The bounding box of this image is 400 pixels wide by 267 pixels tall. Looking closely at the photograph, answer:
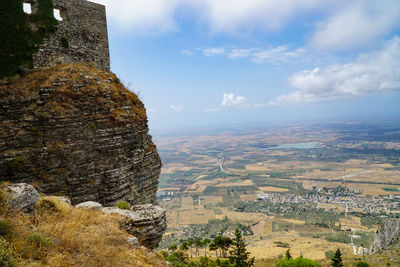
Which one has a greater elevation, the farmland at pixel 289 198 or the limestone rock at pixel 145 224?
the limestone rock at pixel 145 224

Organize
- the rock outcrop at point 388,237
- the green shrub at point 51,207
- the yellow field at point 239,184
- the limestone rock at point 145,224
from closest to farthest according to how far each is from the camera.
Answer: the green shrub at point 51,207 → the limestone rock at point 145,224 → the rock outcrop at point 388,237 → the yellow field at point 239,184

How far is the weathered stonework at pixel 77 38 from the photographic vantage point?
39.1ft

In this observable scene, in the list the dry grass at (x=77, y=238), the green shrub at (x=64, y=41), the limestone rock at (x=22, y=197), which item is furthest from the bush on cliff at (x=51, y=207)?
the green shrub at (x=64, y=41)

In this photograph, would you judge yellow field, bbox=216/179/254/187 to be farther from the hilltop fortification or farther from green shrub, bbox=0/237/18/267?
green shrub, bbox=0/237/18/267

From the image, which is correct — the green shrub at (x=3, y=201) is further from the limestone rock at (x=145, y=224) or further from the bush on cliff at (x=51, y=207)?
the limestone rock at (x=145, y=224)

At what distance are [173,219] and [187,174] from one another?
65.0 metres

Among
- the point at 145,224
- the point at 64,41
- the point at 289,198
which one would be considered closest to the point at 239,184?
the point at 289,198

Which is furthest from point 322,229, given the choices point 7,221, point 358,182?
point 7,221

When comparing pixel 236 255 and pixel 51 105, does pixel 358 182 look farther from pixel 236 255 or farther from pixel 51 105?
pixel 51 105

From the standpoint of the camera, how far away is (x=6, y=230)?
5.50m

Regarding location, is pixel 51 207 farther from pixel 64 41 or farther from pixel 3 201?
pixel 64 41

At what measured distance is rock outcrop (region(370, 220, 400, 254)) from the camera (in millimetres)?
36406

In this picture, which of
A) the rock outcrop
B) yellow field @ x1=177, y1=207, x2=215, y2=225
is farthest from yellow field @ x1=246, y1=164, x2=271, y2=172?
the rock outcrop

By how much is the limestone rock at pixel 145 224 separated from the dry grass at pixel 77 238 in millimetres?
462
